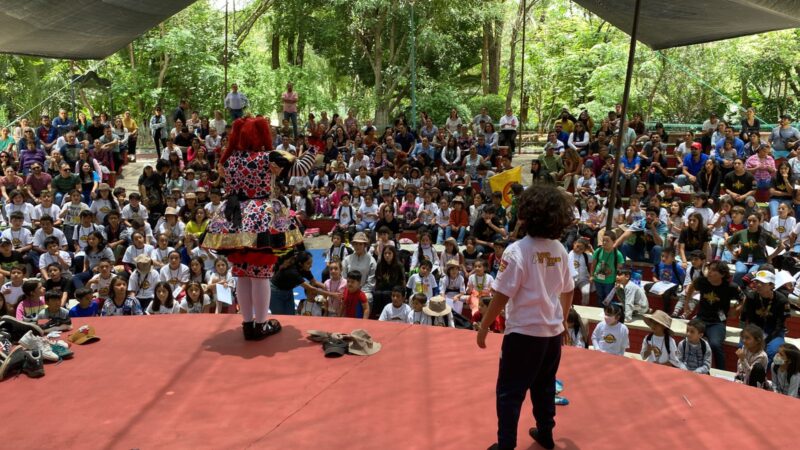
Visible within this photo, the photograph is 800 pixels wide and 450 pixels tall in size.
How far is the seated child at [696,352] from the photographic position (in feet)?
19.2

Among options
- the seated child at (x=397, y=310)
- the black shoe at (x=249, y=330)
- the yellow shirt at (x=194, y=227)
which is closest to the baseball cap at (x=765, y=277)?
the seated child at (x=397, y=310)

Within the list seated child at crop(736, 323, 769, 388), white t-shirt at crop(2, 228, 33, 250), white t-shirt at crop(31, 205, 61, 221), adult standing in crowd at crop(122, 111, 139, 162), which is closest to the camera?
seated child at crop(736, 323, 769, 388)

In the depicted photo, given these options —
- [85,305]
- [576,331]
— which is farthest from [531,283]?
[85,305]

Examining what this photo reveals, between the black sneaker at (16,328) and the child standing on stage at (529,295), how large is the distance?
2695mm

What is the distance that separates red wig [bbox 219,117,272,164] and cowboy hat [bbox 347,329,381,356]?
46.3 inches

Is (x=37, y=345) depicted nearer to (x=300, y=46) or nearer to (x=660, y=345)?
(x=660, y=345)

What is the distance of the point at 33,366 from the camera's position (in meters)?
3.93

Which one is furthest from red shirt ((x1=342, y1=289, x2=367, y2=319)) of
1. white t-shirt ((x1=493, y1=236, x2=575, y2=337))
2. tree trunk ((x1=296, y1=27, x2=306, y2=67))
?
tree trunk ((x1=296, y1=27, x2=306, y2=67))

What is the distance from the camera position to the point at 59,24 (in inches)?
168

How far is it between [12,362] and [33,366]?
0.33 feet

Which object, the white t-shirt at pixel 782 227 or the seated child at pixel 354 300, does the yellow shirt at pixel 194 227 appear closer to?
the seated child at pixel 354 300

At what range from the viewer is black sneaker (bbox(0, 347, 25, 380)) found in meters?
3.86

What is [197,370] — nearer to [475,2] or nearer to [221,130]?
[221,130]

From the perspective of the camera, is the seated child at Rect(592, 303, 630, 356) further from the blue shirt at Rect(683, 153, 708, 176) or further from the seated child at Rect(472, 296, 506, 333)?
the blue shirt at Rect(683, 153, 708, 176)
